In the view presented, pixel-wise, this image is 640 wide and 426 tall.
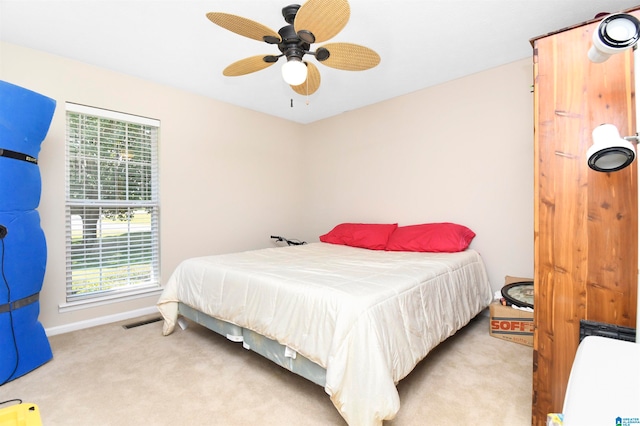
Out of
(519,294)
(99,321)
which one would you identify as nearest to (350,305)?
(519,294)

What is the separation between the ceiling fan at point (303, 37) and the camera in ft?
5.18

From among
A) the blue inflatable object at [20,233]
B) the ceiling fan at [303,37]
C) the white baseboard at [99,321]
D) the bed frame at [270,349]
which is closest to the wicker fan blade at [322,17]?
the ceiling fan at [303,37]

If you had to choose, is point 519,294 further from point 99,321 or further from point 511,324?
point 99,321

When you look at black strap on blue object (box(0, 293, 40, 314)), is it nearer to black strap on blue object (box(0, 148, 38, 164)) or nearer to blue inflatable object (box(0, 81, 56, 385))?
blue inflatable object (box(0, 81, 56, 385))

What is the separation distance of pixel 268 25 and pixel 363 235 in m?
2.32

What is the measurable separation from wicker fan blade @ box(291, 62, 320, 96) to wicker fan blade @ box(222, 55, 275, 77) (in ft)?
1.05

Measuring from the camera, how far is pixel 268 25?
90.8 inches

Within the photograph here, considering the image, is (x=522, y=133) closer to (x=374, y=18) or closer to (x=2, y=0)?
(x=374, y=18)

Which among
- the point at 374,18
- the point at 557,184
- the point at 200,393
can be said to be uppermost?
the point at 374,18

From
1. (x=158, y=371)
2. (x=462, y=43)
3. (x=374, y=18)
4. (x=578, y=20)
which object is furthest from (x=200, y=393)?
(x=578, y=20)

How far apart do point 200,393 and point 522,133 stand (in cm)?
337

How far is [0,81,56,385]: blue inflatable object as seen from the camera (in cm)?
198

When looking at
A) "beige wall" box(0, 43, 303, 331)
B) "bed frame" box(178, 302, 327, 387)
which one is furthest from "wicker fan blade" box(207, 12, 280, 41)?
"beige wall" box(0, 43, 303, 331)

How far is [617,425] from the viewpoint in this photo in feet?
1.93
